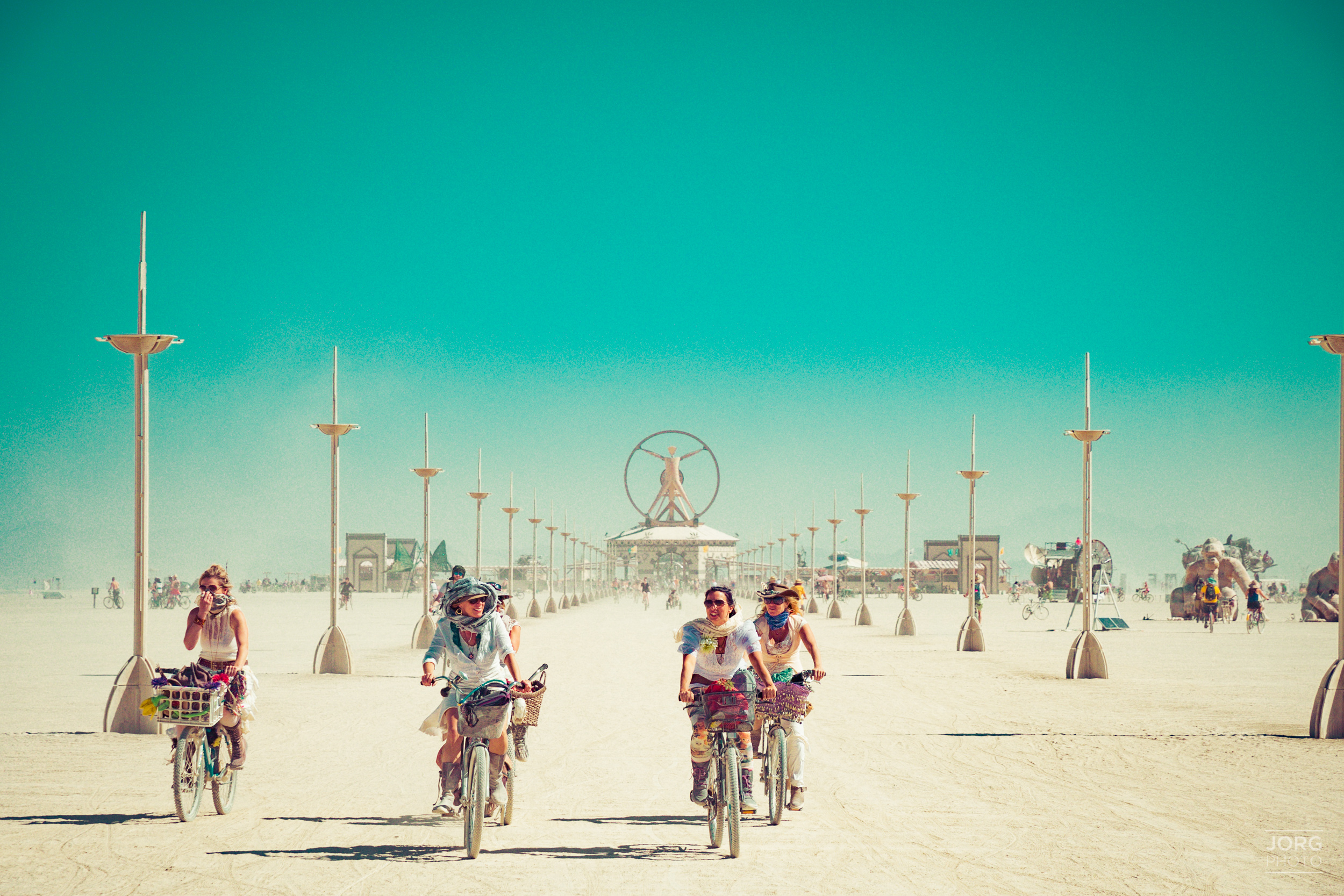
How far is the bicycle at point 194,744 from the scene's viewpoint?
8.53 metres

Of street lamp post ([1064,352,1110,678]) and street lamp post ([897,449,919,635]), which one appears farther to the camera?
street lamp post ([897,449,919,635])

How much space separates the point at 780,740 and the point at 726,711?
93 centimetres

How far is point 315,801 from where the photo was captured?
9805 mm

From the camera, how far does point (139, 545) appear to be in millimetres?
15352

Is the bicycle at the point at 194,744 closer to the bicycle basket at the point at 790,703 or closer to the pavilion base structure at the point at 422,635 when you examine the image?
the bicycle basket at the point at 790,703

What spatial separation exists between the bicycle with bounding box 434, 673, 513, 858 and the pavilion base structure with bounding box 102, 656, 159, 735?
756cm

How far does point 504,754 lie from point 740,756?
1.59m

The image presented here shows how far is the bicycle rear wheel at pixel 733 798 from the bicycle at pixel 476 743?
1472mm

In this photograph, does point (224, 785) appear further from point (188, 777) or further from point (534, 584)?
point (534, 584)

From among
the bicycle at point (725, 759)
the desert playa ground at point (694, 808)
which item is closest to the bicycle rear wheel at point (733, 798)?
the bicycle at point (725, 759)

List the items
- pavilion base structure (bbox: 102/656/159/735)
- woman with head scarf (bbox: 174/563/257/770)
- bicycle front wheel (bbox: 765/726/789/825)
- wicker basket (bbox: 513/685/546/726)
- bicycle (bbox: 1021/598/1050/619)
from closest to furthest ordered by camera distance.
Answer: wicker basket (bbox: 513/685/546/726)
bicycle front wheel (bbox: 765/726/789/825)
woman with head scarf (bbox: 174/563/257/770)
pavilion base structure (bbox: 102/656/159/735)
bicycle (bbox: 1021/598/1050/619)

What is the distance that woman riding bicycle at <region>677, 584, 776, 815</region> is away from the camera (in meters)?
8.28

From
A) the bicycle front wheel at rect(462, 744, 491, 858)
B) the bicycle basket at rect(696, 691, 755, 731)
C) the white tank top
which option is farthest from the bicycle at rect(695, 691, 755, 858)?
the white tank top

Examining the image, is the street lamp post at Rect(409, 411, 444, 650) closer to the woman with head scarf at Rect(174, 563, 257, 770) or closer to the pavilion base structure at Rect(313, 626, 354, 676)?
the pavilion base structure at Rect(313, 626, 354, 676)
